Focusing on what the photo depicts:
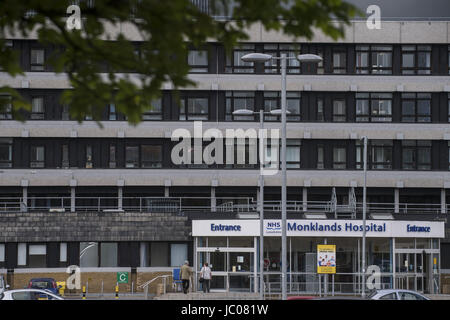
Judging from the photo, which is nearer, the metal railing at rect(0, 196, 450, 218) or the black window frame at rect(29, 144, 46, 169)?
the metal railing at rect(0, 196, 450, 218)

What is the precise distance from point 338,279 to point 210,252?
23.9 ft

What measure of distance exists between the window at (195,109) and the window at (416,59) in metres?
13.3

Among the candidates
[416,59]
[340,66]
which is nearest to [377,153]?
[340,66]

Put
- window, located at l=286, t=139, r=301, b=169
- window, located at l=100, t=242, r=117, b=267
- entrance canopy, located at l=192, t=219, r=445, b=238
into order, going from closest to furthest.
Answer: entrance canopy, located at l=192, t=219, r=445, b=238, window, located at l=100, t=242, r=117, b=267, window, located at l=286, t=139, r=301, b=169

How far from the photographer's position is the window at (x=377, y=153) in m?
62.3

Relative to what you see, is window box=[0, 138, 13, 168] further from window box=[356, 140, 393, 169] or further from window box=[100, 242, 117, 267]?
window box=[356, 140, 393, 169]

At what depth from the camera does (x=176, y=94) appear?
8453 mm

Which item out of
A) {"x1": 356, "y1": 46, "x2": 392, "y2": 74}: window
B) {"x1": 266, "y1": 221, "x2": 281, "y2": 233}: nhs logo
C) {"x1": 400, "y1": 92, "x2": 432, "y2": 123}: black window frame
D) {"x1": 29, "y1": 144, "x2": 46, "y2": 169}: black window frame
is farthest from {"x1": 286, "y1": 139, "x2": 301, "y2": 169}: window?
{"x1": 29, "y1": 144, "x2": 46, "y2": 169}: black window frame

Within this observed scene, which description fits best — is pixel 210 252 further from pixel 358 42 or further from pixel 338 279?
pixel 358 42

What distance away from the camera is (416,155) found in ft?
206

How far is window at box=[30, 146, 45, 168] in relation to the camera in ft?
199

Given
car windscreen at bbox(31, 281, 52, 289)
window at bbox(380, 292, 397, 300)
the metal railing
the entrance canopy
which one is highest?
the metal railing

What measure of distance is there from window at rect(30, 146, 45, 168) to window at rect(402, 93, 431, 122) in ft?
77.7
